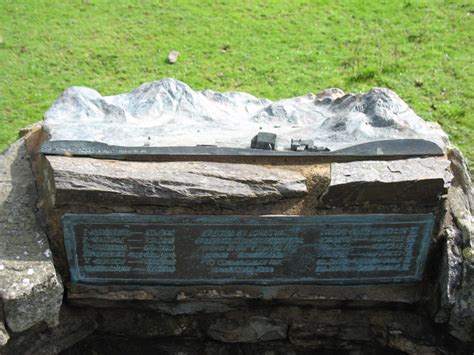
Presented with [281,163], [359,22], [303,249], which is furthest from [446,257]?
[359,22]

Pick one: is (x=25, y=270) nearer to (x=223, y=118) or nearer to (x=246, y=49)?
(x=223, y=118)

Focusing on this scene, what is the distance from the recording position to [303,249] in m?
3.39

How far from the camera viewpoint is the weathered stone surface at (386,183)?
3219 millimetres

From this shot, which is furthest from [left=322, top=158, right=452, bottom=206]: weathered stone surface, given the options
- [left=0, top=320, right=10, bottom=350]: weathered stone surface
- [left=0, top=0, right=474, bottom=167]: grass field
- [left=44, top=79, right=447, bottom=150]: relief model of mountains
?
[left=0, top=0, right=474, bottom=167]: grass field

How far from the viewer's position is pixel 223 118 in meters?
4.39

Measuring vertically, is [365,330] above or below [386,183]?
below

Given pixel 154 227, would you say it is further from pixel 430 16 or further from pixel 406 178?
pixel 430 16

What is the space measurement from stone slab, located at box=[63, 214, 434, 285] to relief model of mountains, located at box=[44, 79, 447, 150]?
1.77ft

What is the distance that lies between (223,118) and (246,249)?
1306 mm

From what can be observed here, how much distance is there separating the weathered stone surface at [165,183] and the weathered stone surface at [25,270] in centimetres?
30

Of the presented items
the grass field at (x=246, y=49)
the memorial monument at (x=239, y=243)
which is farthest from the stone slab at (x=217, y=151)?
the grass field at (x=246, y=49)

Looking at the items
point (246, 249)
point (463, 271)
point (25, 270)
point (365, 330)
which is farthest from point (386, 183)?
point (25, 270)

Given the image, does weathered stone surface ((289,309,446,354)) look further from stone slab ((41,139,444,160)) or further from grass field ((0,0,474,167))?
grass field ((0,0,474,167))

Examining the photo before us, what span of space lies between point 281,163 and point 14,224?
1486 millimetres
